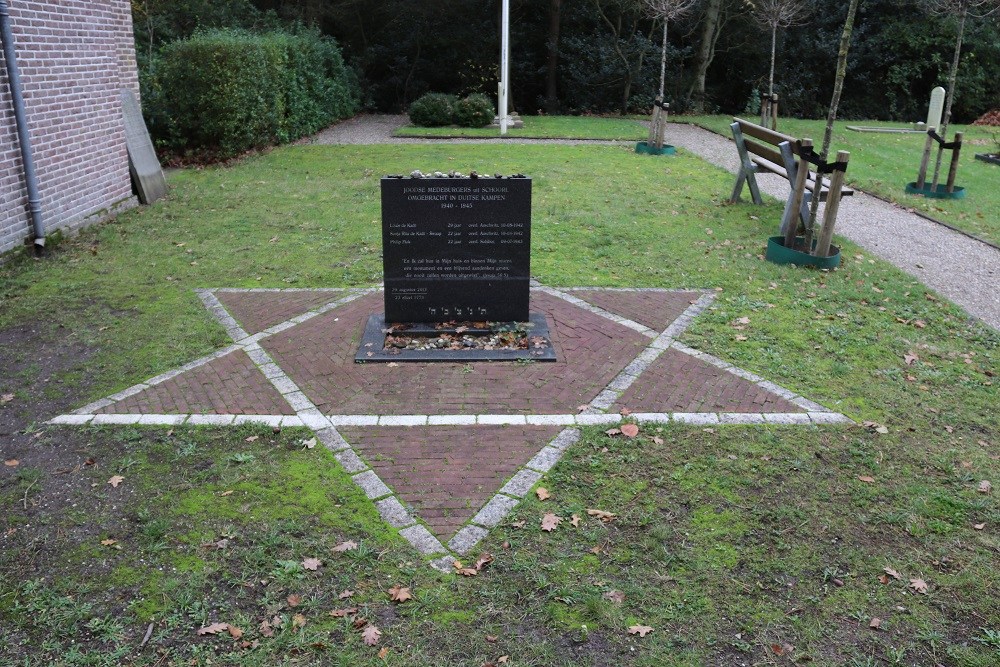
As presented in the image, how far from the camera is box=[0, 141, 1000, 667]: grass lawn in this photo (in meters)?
3.54

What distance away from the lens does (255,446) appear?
199 inches

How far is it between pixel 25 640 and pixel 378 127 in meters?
20.7

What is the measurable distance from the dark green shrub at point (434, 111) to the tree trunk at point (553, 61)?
7328 millimetres

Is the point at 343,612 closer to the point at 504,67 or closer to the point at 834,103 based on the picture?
the point at 834,103

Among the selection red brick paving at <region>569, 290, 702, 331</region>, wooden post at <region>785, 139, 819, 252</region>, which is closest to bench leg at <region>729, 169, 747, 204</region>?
wooden post at <region>785, 139, 819, 252</region>

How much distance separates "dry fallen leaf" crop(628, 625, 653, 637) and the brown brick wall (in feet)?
25.7

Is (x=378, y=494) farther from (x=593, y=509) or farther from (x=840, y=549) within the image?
(x=840, y=549)

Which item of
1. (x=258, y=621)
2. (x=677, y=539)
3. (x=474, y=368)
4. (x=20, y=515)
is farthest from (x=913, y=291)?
→ (x=20, y=515)

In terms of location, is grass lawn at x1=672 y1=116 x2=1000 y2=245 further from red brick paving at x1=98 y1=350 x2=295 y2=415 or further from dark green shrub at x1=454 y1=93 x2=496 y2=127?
red brick paving at x1=98 y1=350 x2=295 y2=415

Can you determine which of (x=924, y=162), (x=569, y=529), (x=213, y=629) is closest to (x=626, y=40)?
(x=924, y=162)

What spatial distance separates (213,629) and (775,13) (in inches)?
912

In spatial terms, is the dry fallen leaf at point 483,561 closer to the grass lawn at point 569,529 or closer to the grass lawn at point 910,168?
the grass lawn at point 569,529

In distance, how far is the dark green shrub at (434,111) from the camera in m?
22.0

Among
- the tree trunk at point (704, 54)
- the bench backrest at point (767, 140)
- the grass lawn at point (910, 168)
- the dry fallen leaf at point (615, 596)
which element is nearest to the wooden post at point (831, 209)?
the bench backrest at point (767, 140)
